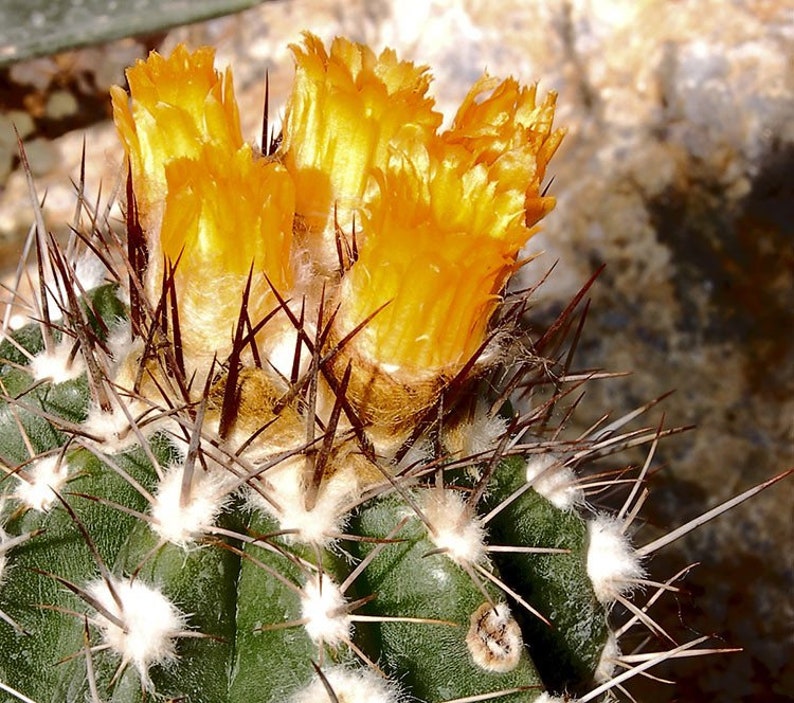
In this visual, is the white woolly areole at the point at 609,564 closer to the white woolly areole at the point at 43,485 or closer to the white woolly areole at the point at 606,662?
the white woolly areole at the point at 606,662

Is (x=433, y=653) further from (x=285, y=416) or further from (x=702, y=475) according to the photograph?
(x=702, y=475)

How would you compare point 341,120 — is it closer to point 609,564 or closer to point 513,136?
point 513,136

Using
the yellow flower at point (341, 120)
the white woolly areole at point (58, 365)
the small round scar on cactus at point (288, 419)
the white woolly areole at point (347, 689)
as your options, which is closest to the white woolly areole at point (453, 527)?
the small round scar on cactus at point (288, 419)

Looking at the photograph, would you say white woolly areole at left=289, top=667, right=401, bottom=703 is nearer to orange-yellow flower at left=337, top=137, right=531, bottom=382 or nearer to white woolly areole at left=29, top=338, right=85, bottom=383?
orange-yellow flower at left=337, top=137, right=531, bottom=382

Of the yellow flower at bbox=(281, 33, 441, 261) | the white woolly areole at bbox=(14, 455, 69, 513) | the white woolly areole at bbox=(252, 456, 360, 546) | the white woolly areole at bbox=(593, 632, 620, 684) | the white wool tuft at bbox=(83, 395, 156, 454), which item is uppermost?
the yellow flower at bbox=(281, 33, 441, 261)

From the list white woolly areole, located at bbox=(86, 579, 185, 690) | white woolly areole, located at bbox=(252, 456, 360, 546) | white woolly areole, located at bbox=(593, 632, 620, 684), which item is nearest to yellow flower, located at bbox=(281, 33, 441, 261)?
white woolly areole, located at bbox=(252, 456, 360, 546)

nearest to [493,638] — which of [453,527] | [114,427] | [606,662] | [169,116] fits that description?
[453,527]

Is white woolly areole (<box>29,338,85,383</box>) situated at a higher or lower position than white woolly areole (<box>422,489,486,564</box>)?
higher
